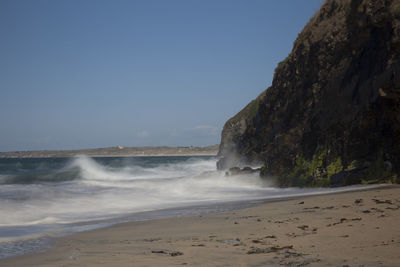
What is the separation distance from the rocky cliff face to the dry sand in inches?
122

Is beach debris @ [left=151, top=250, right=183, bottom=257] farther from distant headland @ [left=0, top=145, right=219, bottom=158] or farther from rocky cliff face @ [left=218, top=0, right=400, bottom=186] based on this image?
distant headland @ [left=0, top=145, right=219, bottom=158]

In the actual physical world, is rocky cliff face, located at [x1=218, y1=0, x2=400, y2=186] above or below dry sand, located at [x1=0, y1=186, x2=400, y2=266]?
above

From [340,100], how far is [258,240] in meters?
7.70

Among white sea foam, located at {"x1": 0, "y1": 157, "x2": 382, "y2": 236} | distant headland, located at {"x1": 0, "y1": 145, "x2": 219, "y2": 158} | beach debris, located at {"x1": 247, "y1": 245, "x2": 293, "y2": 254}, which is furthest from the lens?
distant headland, located at {"x1": 0, "y1": 145, "x2": 219, "y2": 158}

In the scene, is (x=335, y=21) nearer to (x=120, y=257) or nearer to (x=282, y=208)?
(x=282, y=208)

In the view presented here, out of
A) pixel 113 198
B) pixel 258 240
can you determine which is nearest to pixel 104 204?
pixel 113 198

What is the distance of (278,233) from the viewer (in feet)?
15.6

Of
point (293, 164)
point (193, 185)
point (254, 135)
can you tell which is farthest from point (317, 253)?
point (254, 135)

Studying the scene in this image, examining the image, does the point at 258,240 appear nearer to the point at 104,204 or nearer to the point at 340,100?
the point at 340,100

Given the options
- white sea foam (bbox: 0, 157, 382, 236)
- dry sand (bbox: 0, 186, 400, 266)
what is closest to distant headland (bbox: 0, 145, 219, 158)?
white sea foam (bbox: 0, 157, 382, 236)

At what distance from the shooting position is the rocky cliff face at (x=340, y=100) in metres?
9.27

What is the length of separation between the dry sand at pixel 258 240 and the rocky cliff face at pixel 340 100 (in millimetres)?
3108

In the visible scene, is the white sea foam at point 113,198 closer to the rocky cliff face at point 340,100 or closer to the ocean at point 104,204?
the ocean at point 104,204

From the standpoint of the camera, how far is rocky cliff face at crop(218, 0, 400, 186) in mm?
9266
